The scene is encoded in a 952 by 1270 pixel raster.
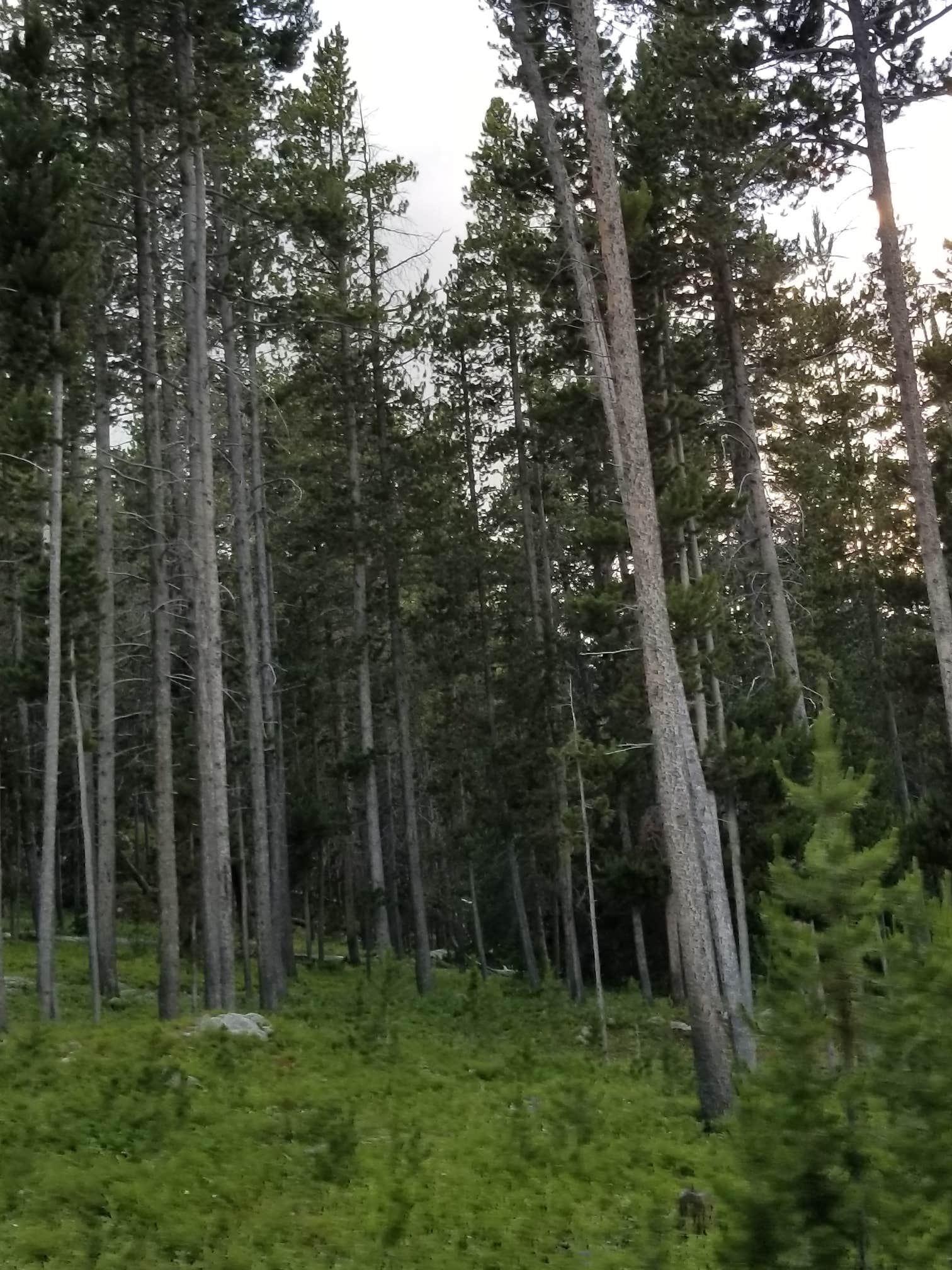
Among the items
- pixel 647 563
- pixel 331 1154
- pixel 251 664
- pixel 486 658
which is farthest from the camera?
pixel 486 658

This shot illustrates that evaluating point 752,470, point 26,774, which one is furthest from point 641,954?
point 26,774

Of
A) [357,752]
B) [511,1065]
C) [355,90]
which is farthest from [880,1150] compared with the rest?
[355,90]

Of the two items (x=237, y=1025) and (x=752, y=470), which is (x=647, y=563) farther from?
(x=752, y=470)

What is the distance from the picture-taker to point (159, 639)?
16.2m

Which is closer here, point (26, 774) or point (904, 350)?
point (904, 350)

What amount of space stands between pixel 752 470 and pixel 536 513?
12.2m

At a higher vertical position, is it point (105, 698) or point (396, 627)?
point (396, 627)

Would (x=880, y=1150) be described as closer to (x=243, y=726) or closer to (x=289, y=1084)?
(x=289, y=1084)

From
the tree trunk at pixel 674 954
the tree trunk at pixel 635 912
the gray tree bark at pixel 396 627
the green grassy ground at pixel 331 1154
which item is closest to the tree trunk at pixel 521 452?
the gray tree bark at pixel 396 627

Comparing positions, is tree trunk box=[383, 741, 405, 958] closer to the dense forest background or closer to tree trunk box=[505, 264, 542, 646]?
the dense forest background

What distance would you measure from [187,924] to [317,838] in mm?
5617

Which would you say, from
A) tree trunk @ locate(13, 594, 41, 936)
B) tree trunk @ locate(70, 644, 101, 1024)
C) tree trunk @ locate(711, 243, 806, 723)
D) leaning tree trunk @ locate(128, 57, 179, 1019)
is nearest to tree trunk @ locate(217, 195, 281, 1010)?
leaning tree trunk @ locate(128, 57, 179, 1019)

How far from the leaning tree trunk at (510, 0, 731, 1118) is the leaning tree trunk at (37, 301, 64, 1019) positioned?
741 centimetres

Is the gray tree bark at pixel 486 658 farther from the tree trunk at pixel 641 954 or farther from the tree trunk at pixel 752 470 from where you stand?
the tree trunk at pixel 752 470
